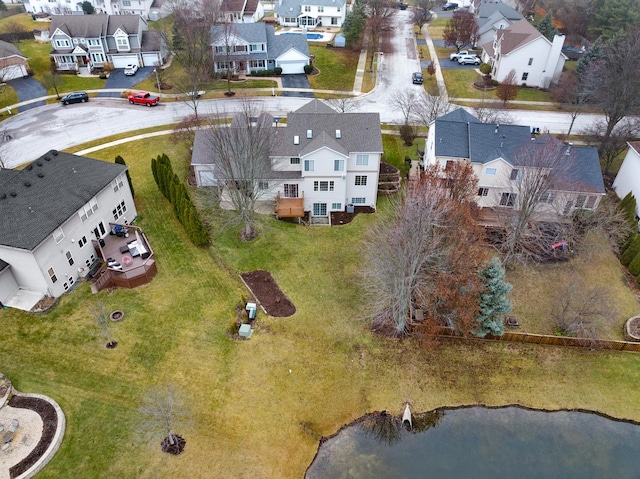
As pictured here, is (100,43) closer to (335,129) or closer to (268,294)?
(335,129)

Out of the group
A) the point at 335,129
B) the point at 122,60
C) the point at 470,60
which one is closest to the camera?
the point at 335,129

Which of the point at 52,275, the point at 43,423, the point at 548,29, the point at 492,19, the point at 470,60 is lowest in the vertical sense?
the point at 43,423

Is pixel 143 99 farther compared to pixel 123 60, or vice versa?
pixel 123 60

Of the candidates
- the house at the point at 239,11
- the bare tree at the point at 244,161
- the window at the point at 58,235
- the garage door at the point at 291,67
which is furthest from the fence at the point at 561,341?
the house at the point at 239,11

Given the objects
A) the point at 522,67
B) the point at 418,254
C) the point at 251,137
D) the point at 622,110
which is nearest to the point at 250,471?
the point at 418,254

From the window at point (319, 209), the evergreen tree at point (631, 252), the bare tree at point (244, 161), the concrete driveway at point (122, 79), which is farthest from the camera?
the concrete driveway at point (122, 79)

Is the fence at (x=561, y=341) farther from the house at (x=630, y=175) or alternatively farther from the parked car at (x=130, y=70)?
the parked car at (x=130, y=70)

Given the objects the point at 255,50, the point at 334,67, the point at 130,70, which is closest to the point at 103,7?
the point at 130,70
